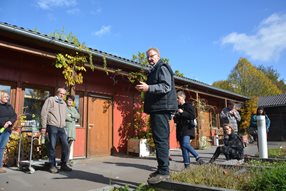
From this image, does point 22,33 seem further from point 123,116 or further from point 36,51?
point 123,116

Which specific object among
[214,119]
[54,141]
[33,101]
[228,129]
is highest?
[33,101]

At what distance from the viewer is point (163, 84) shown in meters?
3.78

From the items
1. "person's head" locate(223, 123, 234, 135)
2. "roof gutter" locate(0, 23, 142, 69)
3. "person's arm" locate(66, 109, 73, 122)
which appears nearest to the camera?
"roof gutter" locate(0, 23, 142, 69)

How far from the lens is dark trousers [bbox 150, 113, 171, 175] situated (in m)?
3.75

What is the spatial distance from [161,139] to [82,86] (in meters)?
5.62

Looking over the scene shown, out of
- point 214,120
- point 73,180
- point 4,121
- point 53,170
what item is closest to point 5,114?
point 4,121

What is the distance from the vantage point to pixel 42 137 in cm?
560

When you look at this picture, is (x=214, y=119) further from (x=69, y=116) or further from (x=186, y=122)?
(x=69, y=116)

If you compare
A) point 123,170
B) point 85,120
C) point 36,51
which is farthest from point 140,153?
point 36,51

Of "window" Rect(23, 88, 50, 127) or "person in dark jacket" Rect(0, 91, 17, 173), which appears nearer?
"person in dark jacket" Rect(0, 91, 17, 173)

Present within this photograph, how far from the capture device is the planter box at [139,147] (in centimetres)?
934

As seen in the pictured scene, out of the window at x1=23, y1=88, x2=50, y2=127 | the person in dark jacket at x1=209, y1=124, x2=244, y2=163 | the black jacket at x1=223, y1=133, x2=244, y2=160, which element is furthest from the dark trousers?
the window at x1=23, y1=88, x2=50, y2=127

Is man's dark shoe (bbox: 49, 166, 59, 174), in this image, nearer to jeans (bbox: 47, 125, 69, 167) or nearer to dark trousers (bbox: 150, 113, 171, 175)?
jeans (bbox: 47, 125, 69, 167)

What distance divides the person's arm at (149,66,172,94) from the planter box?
5.85m
